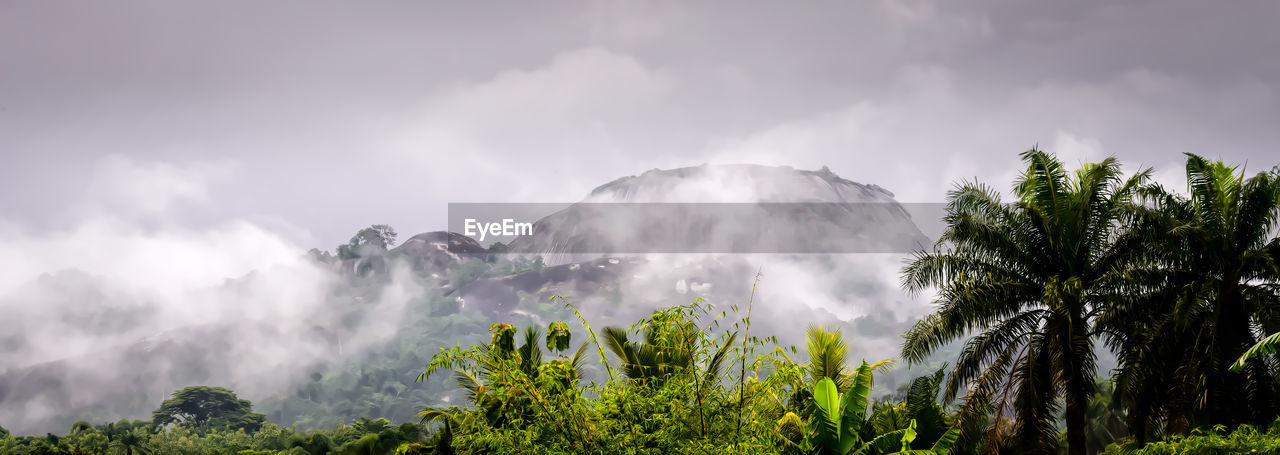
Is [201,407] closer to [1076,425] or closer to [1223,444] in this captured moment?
[1076,425]

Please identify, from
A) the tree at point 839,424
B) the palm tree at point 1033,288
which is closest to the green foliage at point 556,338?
the tree at point 839,424

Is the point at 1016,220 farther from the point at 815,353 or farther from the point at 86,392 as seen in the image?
the point at 86,392

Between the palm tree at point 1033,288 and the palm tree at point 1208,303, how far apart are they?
0.77 metres

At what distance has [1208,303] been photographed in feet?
53.0

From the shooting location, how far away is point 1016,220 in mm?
18219

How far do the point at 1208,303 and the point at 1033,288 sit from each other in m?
2.95

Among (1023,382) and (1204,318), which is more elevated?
(1204,318)

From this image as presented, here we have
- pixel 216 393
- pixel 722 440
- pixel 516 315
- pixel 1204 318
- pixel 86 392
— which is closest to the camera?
pixel 722 440

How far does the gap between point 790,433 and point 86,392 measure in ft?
645

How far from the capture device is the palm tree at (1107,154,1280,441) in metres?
15.4

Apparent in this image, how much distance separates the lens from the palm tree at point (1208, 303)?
15359 millimetres

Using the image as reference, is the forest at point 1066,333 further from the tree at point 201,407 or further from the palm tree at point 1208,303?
the tree at point 201,407

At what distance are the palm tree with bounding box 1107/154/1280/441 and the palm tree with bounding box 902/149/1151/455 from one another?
77 cm

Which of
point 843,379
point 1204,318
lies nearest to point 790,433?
point 843,379
